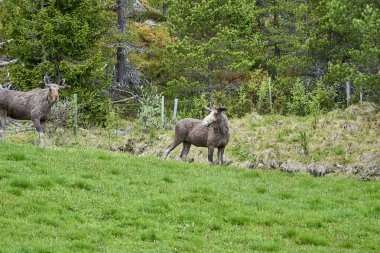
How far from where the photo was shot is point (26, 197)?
13672 mm

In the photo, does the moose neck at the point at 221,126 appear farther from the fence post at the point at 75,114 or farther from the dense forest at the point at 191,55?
the fence post at the point at 75,114

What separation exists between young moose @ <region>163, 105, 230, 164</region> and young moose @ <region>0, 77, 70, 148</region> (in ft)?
13.1

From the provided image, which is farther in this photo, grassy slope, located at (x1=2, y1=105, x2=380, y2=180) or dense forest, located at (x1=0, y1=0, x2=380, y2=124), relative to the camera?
dense forest, located at (x1=0, y1=0, x2=380, y2=124)

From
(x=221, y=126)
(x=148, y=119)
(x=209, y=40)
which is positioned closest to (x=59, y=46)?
(x=148, y=119)

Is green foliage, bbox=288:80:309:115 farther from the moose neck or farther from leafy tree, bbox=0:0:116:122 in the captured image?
the moose neck

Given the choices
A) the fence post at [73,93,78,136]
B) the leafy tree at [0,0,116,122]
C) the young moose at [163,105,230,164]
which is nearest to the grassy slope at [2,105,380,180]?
the fence post at [73,93,78,136]

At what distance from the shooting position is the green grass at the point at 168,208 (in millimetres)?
11930

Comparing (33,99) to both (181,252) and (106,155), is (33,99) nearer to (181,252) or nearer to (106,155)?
(106,155)

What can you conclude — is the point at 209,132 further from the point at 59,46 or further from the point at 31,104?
the point at 59,46

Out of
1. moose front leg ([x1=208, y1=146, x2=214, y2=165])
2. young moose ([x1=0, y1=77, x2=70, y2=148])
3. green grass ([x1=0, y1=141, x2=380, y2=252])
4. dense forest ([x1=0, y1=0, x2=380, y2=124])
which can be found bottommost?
green grass ([x1=0, y1=141, x2=380, y2=252])

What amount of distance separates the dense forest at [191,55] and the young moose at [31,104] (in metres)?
6.45

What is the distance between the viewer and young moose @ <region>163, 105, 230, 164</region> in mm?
20016

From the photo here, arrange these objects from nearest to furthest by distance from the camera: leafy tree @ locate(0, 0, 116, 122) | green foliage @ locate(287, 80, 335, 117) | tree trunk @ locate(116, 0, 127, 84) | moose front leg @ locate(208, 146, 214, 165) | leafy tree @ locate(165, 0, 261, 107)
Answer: moose front leg @ locate(208, 146, 214, 165) < green foliage @ locate(287, 80, 335, 117) < leafy tree @ locate(0, 0, 116, 122) < leafy tree @ locate(165, 0, 261, 107) < tree trunk @ locate(116, 0, 127, 84)

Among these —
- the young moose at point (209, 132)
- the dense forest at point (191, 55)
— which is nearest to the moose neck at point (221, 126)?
the young moose at point (209, 132)
